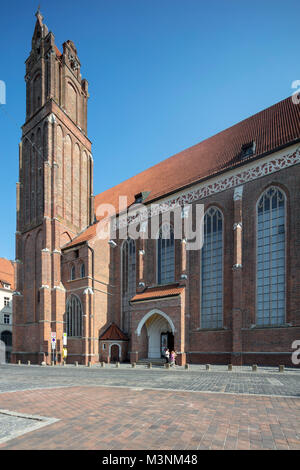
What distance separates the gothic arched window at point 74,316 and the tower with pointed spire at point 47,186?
0.73 metres

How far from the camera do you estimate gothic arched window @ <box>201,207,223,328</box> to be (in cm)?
2453

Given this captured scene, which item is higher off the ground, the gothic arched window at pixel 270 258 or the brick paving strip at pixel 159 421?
the gothic arched window at pixel 270 258

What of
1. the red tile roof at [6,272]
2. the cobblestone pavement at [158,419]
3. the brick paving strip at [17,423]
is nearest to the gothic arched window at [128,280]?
the cobblestone pavement at [158,419]

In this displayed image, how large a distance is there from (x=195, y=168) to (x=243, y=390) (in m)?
21.7

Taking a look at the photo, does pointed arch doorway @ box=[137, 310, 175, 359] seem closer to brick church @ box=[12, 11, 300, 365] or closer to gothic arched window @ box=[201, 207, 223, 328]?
brick church @ box=[12, 11, 300, 365]

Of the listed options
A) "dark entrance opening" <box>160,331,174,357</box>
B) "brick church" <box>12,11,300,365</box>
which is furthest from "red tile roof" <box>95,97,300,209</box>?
"dark entrance opening" <box>160,331,174,357</box>

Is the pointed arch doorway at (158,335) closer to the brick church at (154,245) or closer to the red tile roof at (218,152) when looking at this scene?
the brick church at (154,245)

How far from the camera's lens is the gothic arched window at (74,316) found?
31000mm

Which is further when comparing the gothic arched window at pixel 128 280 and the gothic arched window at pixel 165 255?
the gothic arched window at pixel 128 280

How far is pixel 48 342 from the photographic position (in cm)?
3138

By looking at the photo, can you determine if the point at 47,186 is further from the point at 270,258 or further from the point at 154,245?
the point at 270,258

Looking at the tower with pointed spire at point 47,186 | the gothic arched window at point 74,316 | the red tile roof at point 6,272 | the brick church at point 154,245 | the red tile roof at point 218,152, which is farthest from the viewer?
the red tile roof at point 6,272
